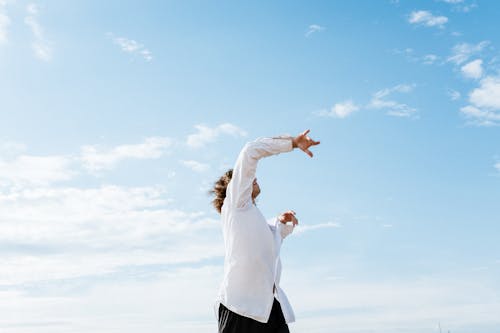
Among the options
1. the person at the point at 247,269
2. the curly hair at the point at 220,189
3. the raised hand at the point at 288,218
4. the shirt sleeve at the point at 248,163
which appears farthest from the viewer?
the raised hand at the point at 288,218

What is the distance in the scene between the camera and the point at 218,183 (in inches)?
274

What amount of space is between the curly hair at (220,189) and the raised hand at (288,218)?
736mm

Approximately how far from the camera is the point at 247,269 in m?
6.39

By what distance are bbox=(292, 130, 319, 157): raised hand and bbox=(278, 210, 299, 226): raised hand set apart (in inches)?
56.8

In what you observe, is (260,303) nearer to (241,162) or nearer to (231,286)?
(231,286)

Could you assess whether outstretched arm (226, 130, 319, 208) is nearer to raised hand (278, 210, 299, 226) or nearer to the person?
the person

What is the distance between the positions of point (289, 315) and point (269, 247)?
0.72 m

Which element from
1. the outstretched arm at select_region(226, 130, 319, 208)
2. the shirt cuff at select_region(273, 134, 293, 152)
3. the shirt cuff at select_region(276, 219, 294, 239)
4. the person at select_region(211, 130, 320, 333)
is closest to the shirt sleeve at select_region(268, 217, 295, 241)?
the shirt cuff at select_region(276, 219, 294, 239)

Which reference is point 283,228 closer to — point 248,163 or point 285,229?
point 285,229

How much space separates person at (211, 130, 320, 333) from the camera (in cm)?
632

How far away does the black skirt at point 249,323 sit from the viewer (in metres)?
6.33

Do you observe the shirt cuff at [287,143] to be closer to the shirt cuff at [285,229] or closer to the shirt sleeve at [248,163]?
the shirt sleeve at [248,163]

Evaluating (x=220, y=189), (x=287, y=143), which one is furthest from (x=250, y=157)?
(x=220, y=189)

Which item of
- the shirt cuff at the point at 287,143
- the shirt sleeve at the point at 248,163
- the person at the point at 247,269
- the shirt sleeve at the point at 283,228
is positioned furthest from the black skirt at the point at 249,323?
the shirt cuff at the point at 287,143
